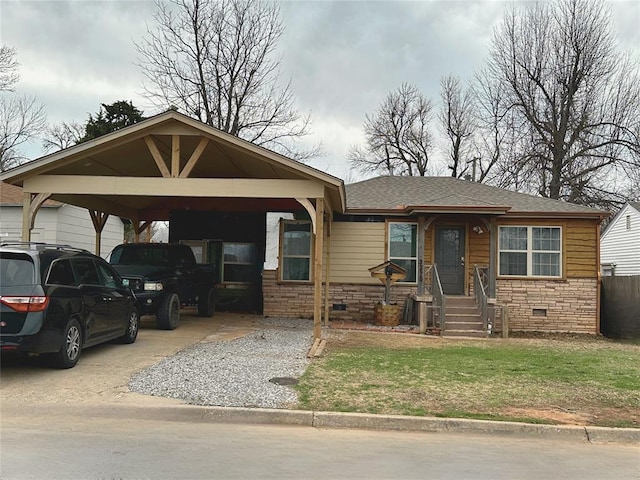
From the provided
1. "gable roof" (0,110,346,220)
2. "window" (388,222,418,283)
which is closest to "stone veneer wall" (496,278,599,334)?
"window" (388,222,418,283)

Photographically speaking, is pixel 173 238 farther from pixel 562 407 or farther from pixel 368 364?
pixel 562 407

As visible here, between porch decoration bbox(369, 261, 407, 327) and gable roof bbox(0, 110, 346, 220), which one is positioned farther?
porch decoration bbox(369, 261, 407, 327)

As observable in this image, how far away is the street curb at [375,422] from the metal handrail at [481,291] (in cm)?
727

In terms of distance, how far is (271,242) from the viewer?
1501 centimetres

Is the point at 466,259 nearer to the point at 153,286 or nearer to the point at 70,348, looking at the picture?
the point at 153,286

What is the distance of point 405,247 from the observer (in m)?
14.6

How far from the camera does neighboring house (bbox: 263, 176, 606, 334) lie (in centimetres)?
1424

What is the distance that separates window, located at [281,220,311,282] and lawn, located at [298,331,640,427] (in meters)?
4.29

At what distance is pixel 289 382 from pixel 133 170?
8115mm

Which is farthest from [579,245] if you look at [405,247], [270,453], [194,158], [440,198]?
[270,453]

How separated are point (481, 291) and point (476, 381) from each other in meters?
5.97

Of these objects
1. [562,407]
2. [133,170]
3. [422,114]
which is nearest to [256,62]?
[422,114]

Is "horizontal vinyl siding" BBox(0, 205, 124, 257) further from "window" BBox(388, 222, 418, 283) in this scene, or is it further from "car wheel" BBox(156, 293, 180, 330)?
"window" BBox(388, 222, 418, 283)

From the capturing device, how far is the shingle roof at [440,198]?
13.6 metres
